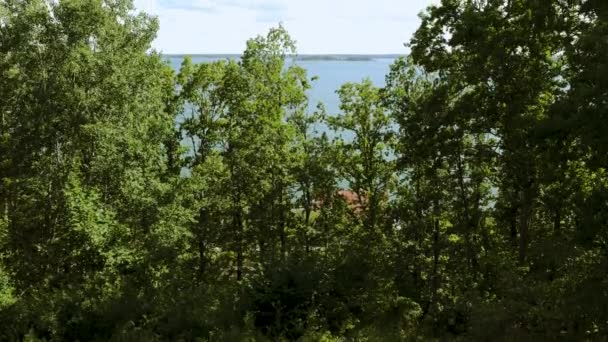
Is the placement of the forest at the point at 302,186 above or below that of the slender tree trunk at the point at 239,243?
above

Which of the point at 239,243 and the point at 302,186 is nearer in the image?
the point at 302,186

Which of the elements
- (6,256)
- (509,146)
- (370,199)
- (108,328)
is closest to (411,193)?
(370,199)

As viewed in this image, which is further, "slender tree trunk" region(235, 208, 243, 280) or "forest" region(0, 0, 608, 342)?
"slender tree trunk" region(235, 208, 243, 280)

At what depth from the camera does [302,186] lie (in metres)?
24.1

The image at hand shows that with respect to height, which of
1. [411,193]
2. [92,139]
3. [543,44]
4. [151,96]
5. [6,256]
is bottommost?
[6,256]

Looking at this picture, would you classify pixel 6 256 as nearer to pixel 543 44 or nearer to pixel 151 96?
pixel 151 96

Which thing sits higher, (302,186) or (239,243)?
(302,186)

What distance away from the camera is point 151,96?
20.2 metres

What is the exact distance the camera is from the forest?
11281mm

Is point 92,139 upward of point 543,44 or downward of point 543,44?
downward

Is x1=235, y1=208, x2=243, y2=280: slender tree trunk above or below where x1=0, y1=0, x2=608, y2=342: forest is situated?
below

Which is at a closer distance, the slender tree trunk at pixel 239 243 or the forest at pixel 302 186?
the forest at pixel 302 186

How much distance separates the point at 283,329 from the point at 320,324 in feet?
2.61

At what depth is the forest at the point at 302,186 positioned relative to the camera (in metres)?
11.3
